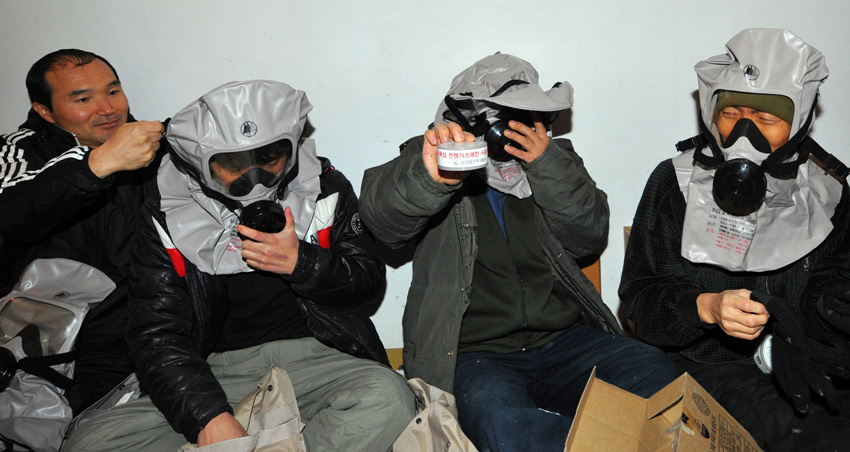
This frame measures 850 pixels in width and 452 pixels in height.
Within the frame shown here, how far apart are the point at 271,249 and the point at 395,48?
3.13 feet

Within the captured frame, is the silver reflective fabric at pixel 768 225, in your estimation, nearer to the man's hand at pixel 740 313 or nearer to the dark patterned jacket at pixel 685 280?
the dark patterned jacket at pixel 685 280

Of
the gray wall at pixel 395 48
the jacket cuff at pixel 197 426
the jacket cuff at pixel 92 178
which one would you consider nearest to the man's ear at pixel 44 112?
the gray wall at pixel 395 48

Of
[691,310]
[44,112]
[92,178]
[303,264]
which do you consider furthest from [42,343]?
[691,310]

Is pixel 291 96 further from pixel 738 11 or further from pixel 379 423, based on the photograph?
pixel 738 11

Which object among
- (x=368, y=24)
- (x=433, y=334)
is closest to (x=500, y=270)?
(x=433, y=334)

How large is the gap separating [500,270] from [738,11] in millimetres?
1329

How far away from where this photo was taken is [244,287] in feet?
6.84

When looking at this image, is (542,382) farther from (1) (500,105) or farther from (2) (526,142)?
(1) (500,105)

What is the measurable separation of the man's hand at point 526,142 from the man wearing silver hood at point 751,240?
0.41 metres

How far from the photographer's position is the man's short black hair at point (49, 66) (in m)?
2.30

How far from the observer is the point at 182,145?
187 centimetres

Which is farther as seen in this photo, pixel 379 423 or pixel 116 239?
pixel 116 239

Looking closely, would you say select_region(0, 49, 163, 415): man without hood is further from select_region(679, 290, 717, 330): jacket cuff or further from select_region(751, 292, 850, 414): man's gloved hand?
select_region(751, 292, 850, 414): man's gloved hand

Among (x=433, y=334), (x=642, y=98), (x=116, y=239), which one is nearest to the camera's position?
(x=433, y=334)
